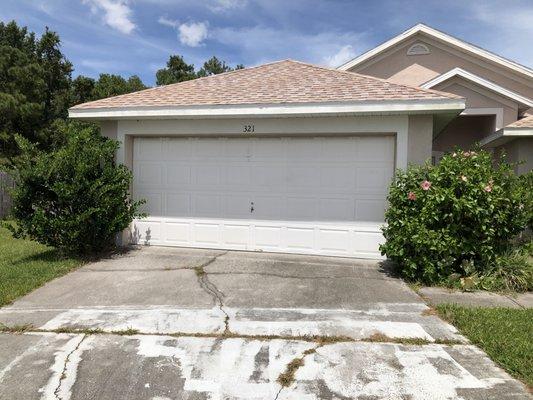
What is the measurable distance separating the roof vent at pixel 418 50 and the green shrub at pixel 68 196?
39.4ft

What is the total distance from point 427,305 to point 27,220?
6473 millimetres

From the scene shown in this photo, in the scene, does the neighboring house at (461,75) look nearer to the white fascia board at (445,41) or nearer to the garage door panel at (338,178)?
the white fascia board at (445,41)

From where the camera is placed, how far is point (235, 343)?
4152mm

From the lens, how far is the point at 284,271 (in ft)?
23.1

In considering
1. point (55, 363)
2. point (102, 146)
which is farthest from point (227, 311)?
point (102, 146)

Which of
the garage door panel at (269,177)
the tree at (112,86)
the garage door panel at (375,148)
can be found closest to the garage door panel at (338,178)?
the garage door panel at (375,148)

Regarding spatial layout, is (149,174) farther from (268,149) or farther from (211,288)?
(211,288)

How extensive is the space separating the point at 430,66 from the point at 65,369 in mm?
15174

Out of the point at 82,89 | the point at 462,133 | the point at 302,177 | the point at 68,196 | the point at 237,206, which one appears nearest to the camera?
the point at 68,196

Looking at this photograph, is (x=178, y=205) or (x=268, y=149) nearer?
(x=268, y=149)

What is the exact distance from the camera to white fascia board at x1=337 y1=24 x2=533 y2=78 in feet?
46.8

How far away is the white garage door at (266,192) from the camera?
8.05 metres

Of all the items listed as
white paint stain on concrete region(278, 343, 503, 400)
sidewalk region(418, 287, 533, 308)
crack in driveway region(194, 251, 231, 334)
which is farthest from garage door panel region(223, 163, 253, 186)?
white paint stain on concrete region(278, 343, 503, 400)

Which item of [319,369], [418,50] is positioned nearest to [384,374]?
[319,369]
